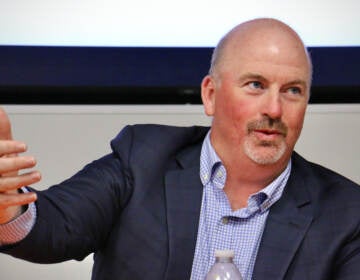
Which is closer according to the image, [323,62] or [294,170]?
[294,170]

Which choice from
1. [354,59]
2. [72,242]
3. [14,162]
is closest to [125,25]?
[354,59]

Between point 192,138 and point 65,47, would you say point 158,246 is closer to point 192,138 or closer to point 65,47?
point 192,138

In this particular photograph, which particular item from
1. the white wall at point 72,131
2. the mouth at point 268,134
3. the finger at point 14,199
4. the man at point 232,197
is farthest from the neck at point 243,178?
the finger at point 14,199

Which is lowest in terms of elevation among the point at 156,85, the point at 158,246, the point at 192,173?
the point at 158,246

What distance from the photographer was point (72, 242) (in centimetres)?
215

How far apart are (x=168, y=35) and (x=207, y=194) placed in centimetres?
78

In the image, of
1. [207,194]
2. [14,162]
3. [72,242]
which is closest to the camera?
[14,162]

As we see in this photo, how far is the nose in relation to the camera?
2.21 metres

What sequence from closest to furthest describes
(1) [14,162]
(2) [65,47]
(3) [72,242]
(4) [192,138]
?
(1) [14,162]
(3) [72,242]
(4) [192,138]
(2) [65,47]

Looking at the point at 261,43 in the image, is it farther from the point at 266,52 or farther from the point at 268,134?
Result: the point at 268,134

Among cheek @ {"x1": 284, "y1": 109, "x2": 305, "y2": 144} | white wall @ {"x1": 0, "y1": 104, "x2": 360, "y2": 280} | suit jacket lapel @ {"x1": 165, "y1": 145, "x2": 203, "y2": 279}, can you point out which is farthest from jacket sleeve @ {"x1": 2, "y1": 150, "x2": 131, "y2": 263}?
white wall @ {"x1": 0, "y1": 104, "x2": 360, "y2": 280}

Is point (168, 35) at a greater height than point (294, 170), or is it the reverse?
point (168, 35)

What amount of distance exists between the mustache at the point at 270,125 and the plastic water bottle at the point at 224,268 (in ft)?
1.57

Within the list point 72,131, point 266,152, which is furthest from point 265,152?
point 72,131
